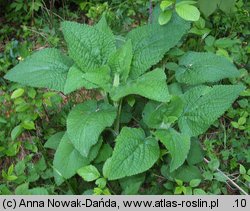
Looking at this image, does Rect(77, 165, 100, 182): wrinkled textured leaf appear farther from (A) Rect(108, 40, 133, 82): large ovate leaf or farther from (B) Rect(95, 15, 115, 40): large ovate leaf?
(B) Rect(95, 15, 115, 40): large ovate leaf

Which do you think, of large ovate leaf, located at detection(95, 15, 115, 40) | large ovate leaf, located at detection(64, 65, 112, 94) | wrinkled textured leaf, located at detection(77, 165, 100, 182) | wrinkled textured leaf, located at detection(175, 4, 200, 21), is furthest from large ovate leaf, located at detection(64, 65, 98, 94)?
wrinkled textured leaf, located at detection(175, 4, 200, 21)

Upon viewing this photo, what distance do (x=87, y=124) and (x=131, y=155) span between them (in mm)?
240

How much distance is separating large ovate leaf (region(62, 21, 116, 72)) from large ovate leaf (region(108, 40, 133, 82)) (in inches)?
3.2

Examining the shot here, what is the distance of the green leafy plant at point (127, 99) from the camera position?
1753 mm

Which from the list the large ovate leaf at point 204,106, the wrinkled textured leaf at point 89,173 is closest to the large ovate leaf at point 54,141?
the wrinkled textured leaf at point 89,173

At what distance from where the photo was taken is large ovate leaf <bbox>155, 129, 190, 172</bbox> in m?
1.73

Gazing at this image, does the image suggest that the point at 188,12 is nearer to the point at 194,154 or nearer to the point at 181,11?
the point at 181,11

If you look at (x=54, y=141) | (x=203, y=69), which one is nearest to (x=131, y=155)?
(x=54, y=141)

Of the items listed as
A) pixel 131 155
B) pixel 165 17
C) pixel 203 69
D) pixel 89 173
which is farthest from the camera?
pixel 203 69

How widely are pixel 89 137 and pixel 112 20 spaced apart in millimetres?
1345

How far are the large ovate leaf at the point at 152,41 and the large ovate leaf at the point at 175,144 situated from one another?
0.33m

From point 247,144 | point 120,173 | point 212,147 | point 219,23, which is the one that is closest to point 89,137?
point 120,173

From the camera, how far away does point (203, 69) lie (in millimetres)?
2059

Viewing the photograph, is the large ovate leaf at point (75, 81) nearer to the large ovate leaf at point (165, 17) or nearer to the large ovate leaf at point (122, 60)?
the large ovate leaf at point (122, 60)
